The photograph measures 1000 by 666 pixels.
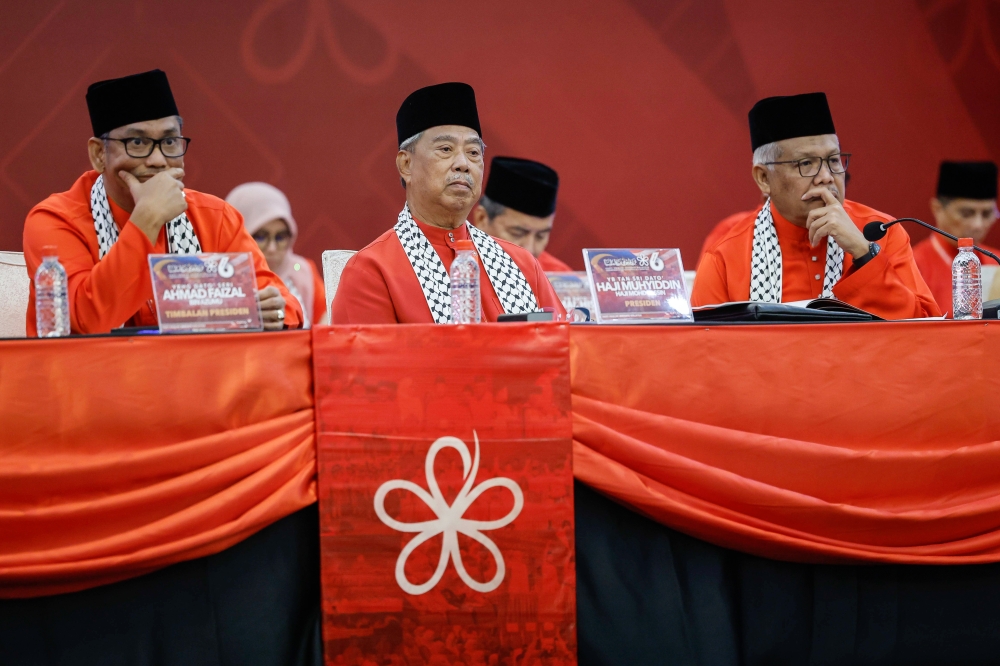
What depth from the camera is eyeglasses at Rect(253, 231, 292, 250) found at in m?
4.05

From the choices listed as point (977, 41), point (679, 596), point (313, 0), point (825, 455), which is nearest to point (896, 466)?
point (825, 455)

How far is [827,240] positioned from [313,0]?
262 centimetres

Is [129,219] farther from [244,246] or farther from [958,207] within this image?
[958,207]

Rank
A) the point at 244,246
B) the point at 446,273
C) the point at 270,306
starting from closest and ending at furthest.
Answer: the point at 270,306 → the point at 446,273 → the point at 244,246

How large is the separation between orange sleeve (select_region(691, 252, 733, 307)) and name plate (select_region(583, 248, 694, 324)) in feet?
2.62

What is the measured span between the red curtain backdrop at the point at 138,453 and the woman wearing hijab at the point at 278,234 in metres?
2.40

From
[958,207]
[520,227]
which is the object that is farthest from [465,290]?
[958,207]

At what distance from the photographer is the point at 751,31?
15.0 ft

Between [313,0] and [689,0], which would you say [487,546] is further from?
[689,0]

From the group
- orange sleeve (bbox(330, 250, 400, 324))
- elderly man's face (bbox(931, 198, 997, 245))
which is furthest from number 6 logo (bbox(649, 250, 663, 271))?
elderly man's face (bbox(931, 198, 997, 245))

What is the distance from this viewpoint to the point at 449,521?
1.59 metres

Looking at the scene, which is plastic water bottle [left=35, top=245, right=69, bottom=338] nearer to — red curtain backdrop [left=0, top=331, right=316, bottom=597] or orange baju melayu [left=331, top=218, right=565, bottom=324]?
red curtain backdrop [left=0, top=331, right=316, bottom=597]

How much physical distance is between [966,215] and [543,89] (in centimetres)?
211

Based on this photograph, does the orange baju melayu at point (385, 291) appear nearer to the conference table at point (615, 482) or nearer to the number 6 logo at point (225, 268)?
the number 6 logo at point (225, 268)
